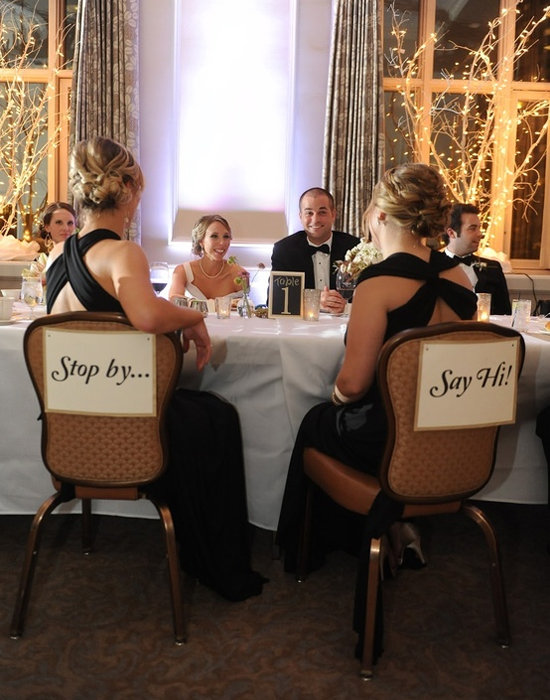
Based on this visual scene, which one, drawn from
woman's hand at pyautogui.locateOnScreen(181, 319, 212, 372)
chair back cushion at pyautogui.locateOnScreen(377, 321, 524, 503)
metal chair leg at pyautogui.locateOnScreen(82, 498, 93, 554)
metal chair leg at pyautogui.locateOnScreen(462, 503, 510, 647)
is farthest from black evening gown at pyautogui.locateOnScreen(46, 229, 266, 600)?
metal chair leg at pyautogui.locateOnScreen(462, 503, 510, 647)

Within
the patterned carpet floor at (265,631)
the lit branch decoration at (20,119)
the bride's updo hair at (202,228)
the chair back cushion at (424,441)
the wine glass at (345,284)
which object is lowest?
the patterned carpet floor at (265,631)

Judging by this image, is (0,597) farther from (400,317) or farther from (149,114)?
(149,114)

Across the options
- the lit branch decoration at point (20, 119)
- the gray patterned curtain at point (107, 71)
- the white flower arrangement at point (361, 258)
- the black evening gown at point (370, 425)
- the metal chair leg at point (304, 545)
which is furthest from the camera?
the lit branch decoration at point (20, 119)

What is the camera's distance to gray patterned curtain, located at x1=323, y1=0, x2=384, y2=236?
556cm

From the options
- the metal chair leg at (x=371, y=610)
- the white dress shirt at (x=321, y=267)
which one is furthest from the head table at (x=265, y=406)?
the white dress shirt at (x=321, y=267)

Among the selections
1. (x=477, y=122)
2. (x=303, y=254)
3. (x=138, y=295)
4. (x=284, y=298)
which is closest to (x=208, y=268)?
(x=303, y=254)

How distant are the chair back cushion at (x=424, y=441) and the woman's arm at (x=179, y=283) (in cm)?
224

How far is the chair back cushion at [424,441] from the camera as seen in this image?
171 centimetres

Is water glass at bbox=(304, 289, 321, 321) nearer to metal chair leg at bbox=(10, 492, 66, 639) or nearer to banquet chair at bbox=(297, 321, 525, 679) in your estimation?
banquet chair at bbox=(297, 321, 525, 679)

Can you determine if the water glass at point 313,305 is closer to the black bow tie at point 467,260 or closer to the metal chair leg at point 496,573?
the metal chair leg at point 496,573

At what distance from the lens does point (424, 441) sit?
1.79m

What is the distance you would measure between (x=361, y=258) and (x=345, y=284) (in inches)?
7.9

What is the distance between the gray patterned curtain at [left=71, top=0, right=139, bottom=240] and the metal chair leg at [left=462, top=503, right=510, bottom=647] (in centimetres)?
451

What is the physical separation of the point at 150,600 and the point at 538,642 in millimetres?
1137
